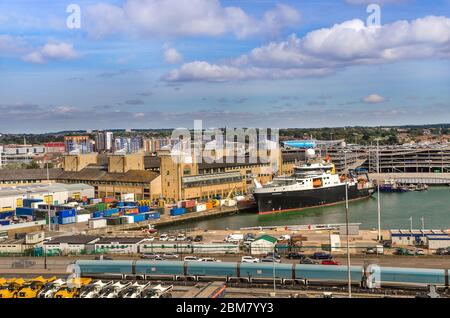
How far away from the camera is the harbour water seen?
1012 centimetres

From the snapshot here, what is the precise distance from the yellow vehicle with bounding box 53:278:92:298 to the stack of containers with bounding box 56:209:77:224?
18.9ft

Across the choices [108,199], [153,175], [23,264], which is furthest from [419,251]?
[108,199]

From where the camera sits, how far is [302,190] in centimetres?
1269

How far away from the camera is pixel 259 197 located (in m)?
12.2

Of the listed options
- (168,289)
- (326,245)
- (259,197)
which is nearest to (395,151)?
(259,197)

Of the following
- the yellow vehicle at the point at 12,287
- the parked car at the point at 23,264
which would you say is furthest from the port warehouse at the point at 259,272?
the parked car at the point at 23,264

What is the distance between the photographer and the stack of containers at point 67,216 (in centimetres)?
1036

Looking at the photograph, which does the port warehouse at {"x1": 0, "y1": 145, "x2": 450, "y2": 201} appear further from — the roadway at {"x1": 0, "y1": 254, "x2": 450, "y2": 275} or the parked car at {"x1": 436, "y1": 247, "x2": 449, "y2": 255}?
the parked car at {"x1": 436, "y1": 247, "x2": 449, "y2": 255}

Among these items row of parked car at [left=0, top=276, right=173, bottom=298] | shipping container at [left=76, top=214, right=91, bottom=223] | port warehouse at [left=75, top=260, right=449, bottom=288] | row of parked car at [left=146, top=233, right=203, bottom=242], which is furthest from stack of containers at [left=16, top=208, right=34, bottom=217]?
row of parked car at [left=0, top=276, right=173, bottom=298]

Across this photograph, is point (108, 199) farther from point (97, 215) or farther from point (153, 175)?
point (97, 215)

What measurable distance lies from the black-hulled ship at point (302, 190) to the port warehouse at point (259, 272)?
7.02 metres

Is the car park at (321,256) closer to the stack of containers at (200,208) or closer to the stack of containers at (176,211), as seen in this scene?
the stack of containers at (176,211)
